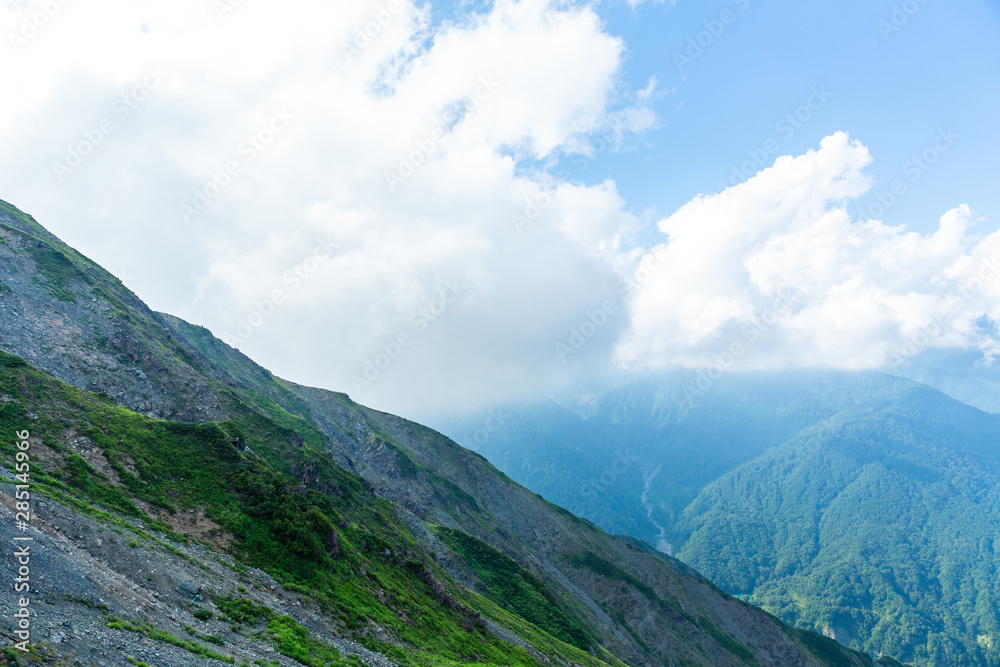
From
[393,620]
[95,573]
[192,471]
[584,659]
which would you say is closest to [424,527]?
[584,659]

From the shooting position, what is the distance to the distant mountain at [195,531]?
28906 millimetres

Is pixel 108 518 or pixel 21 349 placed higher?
pixel 21 349

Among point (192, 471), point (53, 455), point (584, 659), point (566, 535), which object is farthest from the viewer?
point (566, 535)

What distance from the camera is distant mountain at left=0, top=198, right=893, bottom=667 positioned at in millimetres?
28906

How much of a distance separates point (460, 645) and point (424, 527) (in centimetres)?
5529

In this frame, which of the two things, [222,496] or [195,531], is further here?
[222,496]

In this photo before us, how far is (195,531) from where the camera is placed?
41.4 m

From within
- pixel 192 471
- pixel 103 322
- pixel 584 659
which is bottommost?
pixel 584 659

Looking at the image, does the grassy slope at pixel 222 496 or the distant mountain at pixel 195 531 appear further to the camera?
the grassy slope at pixel 222 496

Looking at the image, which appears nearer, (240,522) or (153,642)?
(153,642)

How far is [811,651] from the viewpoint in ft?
630

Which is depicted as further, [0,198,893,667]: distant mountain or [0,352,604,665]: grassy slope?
[0,352,604,665]: grassy slope

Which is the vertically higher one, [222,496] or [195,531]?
[222,496]

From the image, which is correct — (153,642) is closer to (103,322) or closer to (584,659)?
(103,322)
